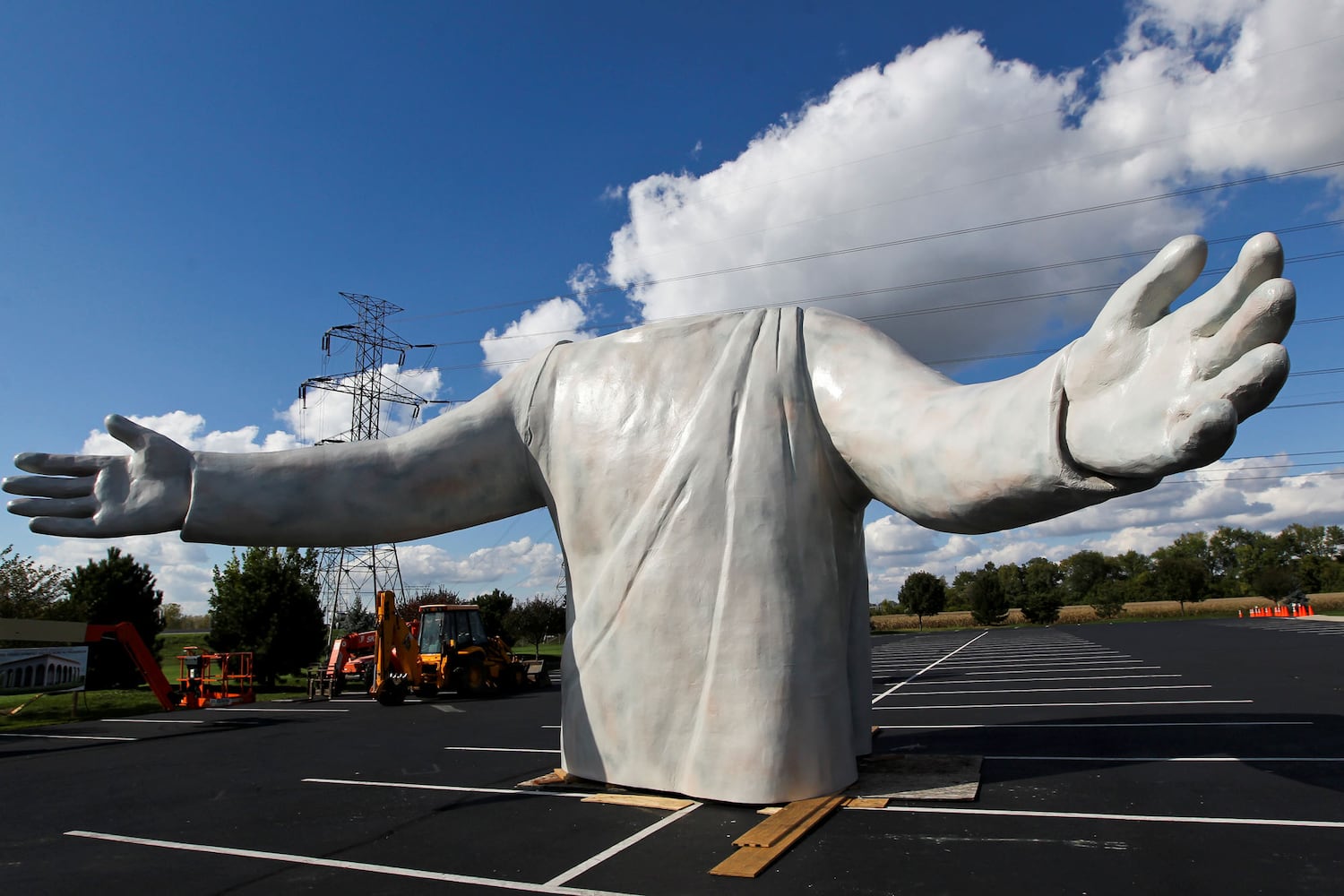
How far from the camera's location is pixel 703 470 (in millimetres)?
5070

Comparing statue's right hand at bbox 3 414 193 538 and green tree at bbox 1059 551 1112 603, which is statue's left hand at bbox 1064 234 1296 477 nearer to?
statue's right hand at bbox 3 414 193 538

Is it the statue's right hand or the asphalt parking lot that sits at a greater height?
the statue's right hand

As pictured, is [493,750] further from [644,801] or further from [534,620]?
[534,620]

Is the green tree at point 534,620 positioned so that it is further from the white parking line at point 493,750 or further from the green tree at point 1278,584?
the green tree at point 1278,584

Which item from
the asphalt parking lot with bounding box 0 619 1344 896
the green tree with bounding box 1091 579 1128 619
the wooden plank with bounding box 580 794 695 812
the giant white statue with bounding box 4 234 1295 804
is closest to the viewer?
the asphalt parking lot with bounding box 0 619 1344 896

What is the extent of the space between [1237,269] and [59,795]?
9.28 metres

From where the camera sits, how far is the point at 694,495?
5.05 m

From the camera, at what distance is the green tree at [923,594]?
68312 mm

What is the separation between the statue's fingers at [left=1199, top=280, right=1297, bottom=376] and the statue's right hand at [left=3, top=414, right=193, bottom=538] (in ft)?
19.1

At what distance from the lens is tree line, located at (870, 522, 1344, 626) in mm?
65875

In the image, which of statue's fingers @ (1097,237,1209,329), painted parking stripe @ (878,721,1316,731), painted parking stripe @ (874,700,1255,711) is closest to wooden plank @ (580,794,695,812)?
statue's fingers @ (1097,237,1209,329)

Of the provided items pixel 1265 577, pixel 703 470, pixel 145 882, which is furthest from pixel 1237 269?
pixel 1265 577

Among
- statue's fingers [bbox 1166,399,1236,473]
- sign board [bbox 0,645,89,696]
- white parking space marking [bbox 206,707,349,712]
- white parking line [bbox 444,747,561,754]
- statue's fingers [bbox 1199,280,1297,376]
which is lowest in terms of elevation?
white parking space marking [bbox 206,707,349,712]

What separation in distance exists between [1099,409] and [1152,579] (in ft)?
274
